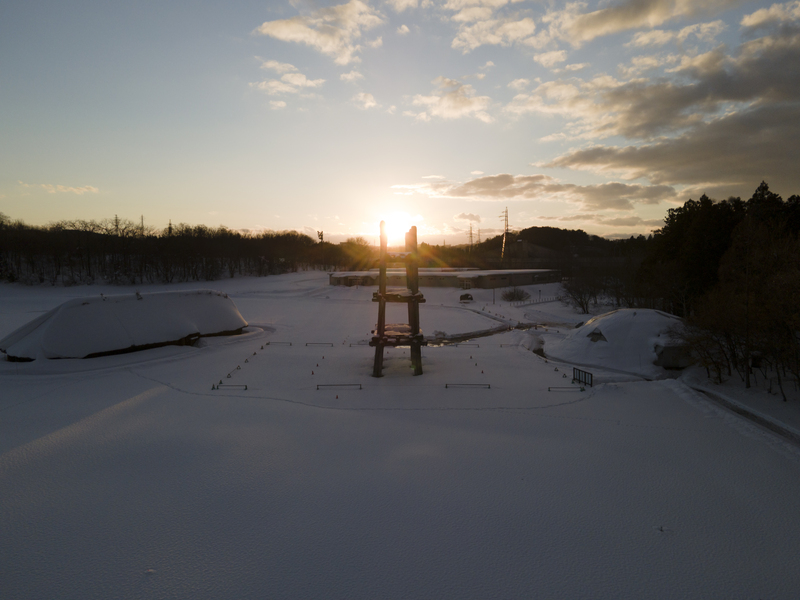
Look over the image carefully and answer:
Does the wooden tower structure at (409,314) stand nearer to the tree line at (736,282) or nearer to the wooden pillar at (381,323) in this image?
the wooden pillar at (381,323)

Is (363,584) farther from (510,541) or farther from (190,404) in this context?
(190,404)

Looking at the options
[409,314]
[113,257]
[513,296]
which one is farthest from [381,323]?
[113,257]

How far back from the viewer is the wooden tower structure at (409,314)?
1722cm

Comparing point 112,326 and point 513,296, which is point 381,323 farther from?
point 513,296

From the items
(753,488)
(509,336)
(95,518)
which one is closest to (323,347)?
(509,336)

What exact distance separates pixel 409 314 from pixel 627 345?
13.1 meters

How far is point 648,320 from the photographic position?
74.6 feet

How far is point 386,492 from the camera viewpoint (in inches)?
325

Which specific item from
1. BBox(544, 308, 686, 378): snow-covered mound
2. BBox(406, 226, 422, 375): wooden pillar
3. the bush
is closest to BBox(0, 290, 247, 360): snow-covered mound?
BBox(406, 226, 422, 375): wooden pillar

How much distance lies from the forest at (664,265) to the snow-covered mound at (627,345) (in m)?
1.49

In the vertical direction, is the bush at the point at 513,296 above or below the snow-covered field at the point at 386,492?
above

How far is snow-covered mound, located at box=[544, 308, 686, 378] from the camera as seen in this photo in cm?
2062

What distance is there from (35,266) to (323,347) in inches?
2962

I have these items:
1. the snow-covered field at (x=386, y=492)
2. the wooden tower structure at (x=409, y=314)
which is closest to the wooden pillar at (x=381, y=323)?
the wooden tower structure at (x=409, y=314)
